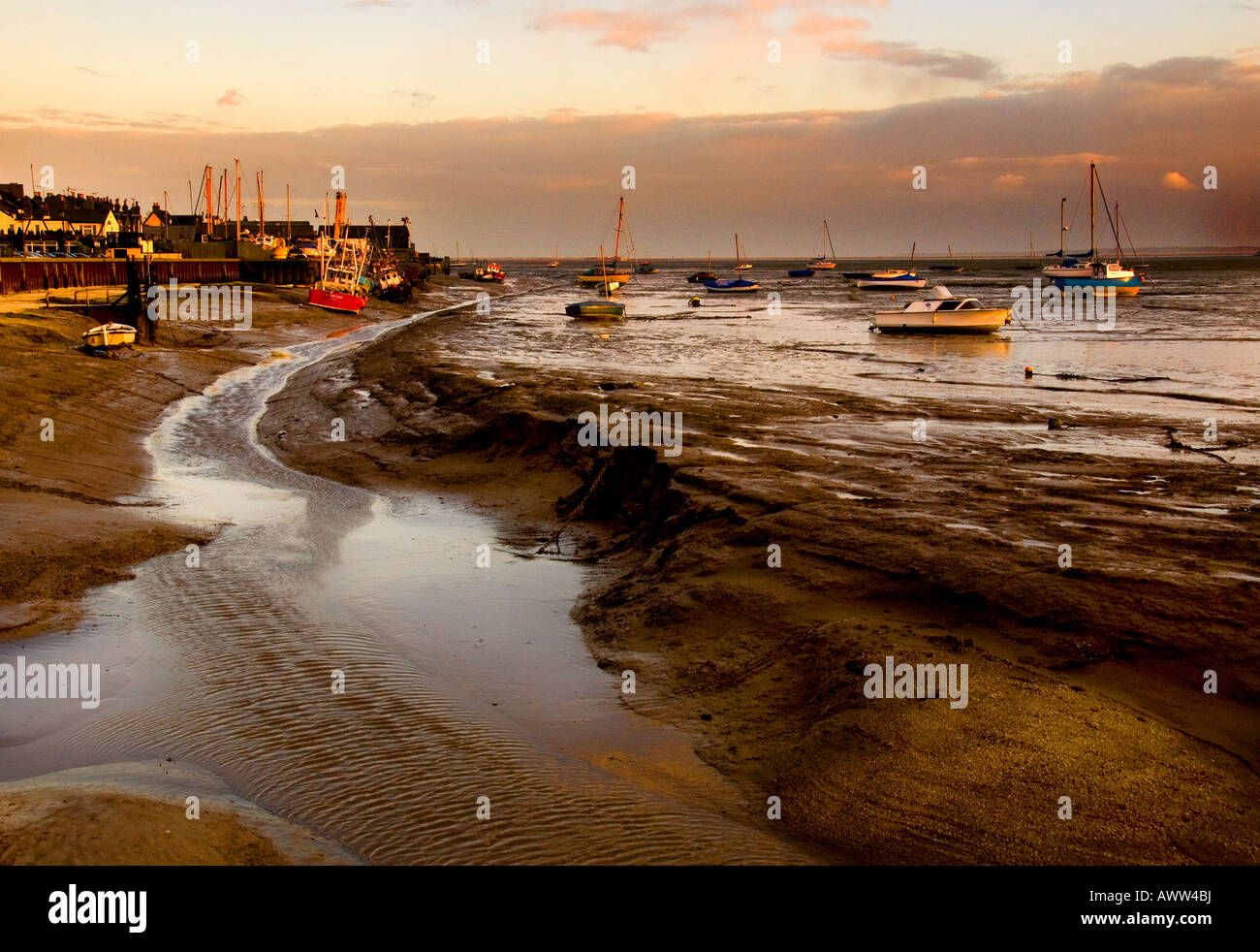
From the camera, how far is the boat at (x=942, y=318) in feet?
171

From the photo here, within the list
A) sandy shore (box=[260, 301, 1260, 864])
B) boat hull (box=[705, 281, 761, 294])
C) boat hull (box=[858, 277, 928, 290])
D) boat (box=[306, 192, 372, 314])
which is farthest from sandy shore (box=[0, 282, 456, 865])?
boat hull (box=[705, 281, 761, 294])

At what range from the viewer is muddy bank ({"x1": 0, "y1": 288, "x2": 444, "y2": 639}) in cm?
1274

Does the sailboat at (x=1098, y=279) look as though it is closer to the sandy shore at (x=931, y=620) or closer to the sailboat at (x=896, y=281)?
the sailboat at (x=896, y=281)

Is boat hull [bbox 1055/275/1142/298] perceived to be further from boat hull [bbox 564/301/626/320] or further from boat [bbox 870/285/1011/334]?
boat hull [bbox 564/301/626/320]

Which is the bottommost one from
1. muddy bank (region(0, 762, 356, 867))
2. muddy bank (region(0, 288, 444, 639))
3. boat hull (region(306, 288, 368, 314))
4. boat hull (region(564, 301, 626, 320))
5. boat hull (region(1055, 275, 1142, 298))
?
Answer: muddy bank (region(0, 762, 356, 867))

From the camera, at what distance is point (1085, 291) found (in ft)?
309

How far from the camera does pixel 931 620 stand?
1010cm

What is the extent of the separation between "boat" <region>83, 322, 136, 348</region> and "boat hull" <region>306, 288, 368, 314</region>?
1253 inches

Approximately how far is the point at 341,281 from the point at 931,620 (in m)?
68.9

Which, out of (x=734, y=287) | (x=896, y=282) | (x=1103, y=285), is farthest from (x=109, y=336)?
(x=896, y=282)

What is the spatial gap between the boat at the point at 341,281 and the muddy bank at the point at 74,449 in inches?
855

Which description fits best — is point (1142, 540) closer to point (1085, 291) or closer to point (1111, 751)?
point (1111, 751)
